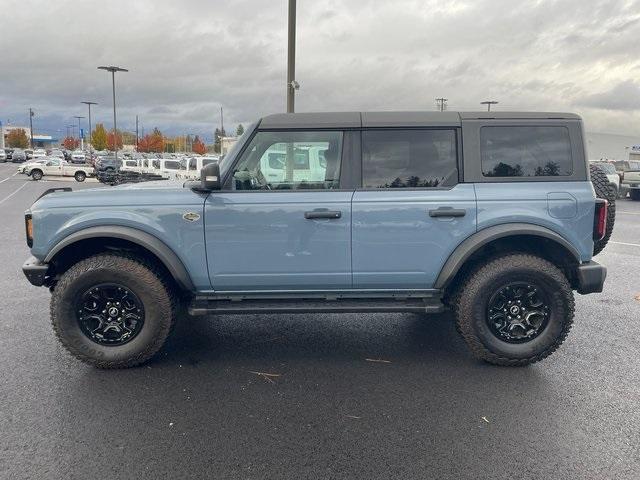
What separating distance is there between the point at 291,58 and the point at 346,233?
709 cm

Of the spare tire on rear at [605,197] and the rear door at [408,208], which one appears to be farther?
the spare tire on rear at [605,197]

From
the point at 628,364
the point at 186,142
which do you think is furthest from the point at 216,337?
the point at 186,142

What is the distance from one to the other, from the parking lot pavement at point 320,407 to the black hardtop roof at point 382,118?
1952 millimetres

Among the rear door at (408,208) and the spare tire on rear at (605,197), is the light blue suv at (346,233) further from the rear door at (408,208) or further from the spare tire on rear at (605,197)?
the spare tire on rear at (605,197)

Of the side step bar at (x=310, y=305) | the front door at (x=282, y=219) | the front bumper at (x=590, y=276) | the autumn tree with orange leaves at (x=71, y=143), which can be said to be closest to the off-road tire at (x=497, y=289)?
the front bumper at (x=590, y=276)

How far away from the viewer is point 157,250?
356 centimetres

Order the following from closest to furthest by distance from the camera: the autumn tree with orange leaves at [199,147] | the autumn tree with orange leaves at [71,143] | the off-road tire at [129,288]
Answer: the off-road tire at [129,288]
the autumn tree with orange leaves at [199,147]
the autumn tree with orange leaves at [71,143]

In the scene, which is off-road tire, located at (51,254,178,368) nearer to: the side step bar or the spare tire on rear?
the side step bar

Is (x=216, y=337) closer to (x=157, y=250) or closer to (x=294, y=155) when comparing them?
(x=157, y=250)

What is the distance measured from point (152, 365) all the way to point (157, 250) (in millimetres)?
980

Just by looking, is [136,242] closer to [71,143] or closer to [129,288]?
[129,288]

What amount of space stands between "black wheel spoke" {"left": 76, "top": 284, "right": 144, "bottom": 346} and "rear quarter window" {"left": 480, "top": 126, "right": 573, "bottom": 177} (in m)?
3.07

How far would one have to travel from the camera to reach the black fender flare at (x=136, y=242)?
3539mm

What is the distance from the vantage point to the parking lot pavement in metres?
2.58
